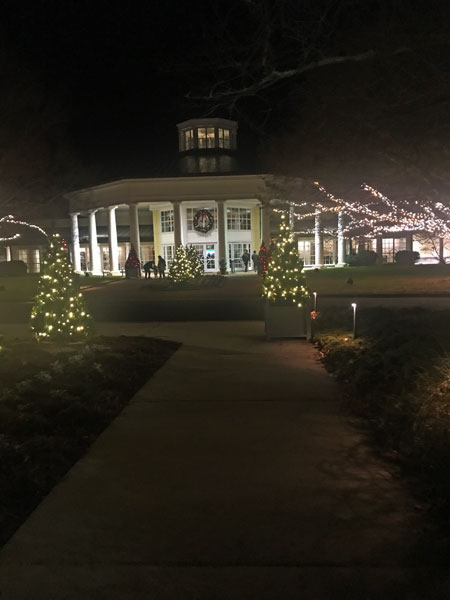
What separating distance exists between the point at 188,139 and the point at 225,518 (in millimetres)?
43014

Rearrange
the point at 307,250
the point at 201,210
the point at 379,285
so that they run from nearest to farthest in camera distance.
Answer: the point at 379,285 < the point at 201,210 < the point at 307,250

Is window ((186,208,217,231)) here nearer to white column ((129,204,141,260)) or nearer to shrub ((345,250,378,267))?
white column ((129,204,141,260))

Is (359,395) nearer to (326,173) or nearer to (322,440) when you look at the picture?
(322,440)

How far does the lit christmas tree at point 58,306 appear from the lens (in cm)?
1188

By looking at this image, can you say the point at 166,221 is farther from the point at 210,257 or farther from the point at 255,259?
the point at 255,259

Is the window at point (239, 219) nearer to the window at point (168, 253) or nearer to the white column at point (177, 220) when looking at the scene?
the white column at point (177, 220)

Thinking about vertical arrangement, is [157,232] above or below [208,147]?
below

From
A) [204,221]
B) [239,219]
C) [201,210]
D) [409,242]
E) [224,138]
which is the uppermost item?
[224,138]

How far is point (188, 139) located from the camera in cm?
4488

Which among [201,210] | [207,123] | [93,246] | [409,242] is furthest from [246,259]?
[409,242]

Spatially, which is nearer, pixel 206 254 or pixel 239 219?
pixel 206 254

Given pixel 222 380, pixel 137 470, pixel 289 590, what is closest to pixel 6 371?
pixel 222 380

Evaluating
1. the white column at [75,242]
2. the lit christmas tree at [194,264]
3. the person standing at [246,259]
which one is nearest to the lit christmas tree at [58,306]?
the lit christmas tree at [194,264]

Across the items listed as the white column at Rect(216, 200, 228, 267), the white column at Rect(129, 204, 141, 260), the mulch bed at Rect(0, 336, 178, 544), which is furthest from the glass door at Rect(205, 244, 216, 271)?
the mulch bed at Rect(0, 336, 178, 544)
